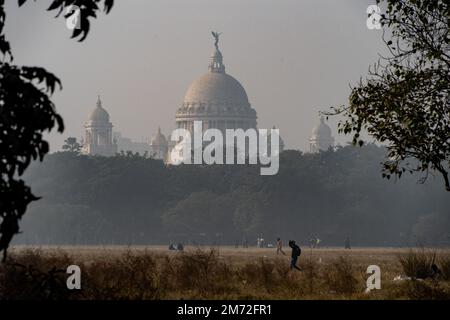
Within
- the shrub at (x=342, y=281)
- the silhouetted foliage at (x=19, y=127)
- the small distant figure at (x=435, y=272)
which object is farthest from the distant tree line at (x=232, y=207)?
the silhouetted foliage at (x=19, y=127)

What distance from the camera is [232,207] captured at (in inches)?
5344

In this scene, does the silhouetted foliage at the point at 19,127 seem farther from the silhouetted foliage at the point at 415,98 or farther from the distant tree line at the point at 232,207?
the distant tree line at the point at 232,207

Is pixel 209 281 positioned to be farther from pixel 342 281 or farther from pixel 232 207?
pixel 232 207

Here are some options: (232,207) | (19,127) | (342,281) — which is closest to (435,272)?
(342,281)

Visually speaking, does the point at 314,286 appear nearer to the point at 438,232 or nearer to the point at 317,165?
the point at 438,232

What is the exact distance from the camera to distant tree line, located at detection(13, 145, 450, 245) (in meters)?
129

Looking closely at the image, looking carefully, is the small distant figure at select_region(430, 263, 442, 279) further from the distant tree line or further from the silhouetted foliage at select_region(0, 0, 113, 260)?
the distant tree line

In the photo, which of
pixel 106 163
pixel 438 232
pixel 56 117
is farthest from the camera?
pixel 106 163

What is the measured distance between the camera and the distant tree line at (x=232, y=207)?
12888cm

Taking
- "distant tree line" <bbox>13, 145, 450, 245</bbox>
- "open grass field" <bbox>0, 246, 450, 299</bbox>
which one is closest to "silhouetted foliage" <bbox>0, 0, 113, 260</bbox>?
"open grass field" <bbox>0, 246, 450, 299</bbox>

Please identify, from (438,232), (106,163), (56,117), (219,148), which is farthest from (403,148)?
(219,148)

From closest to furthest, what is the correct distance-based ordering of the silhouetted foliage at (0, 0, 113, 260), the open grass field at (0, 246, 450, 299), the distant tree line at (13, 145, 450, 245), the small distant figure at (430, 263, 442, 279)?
the silhouetted foliage at (0, 0, 113, 260)
the open grass field at (0, 246, 450, 299)
the small distant figure at (430, 263, 442, 279)
the distant tree line at (13, 145, 450, 245)
